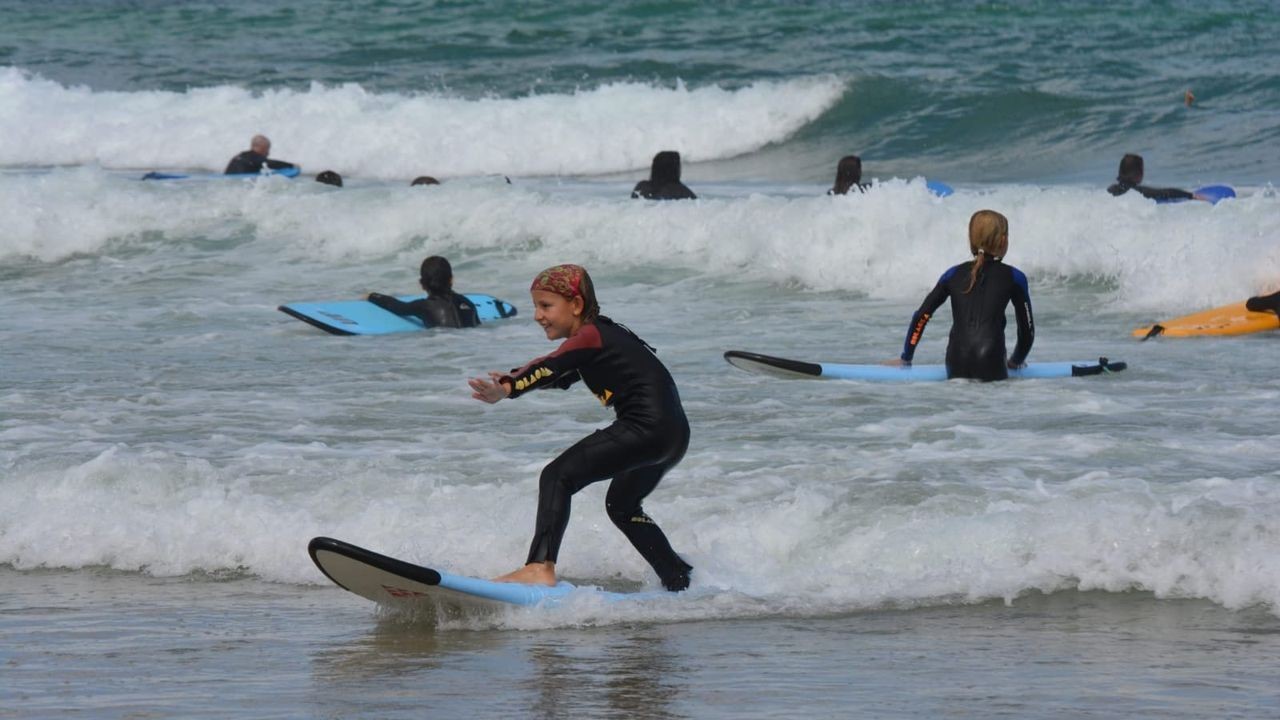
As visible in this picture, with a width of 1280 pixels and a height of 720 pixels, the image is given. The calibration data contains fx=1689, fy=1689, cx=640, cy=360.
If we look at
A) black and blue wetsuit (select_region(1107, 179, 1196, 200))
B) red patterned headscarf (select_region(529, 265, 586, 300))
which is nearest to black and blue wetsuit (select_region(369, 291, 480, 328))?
red patterned headscarf (select_region(529, 265, 586, 300))

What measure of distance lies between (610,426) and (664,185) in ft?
37.4

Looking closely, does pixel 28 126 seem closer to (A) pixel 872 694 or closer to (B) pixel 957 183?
(B) pixel 957 183

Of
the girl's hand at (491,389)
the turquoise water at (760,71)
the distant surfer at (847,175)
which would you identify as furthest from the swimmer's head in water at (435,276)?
the turquoise water at (760,71)

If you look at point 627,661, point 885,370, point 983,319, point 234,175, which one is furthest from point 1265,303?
point 234,175

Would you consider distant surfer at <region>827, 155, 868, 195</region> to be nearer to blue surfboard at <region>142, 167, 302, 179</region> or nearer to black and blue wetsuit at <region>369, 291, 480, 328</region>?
black and blue wetsuit at <region>369, 291, 480, 328</region>

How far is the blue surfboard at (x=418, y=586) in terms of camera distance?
5297 millimetres

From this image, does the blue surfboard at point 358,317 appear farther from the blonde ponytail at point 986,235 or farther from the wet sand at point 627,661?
the wet sand at point 627,661

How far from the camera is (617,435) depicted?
5.71 meters

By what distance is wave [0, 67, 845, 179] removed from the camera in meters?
26.6

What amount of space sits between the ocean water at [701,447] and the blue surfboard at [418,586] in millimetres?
100

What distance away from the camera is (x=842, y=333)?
39.6ft

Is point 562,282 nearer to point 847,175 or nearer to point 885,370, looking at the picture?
point 885,370

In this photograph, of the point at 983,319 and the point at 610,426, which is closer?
the point at 610,426

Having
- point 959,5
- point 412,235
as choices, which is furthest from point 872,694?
point 959,5
